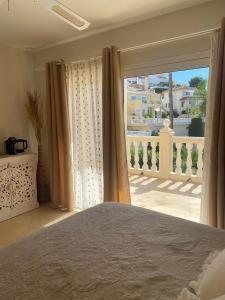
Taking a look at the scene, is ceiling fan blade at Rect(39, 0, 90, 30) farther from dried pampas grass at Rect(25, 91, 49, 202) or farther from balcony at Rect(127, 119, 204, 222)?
balcony at Rect(127, 119, 204, 222)

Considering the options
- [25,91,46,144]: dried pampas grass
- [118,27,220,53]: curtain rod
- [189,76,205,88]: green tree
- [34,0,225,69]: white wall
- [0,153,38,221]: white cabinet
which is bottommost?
[0,153,38,221]: white cabinet

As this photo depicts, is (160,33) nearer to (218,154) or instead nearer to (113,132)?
(113,132)

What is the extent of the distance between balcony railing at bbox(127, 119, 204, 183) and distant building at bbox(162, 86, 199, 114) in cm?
44

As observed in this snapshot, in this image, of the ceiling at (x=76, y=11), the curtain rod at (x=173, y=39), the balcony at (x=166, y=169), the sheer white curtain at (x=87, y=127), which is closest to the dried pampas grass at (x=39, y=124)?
the sheer white curtain at (x=87, y=127)

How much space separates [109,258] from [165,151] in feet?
10.9

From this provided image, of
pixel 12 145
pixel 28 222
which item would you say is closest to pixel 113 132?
pixel 12 145

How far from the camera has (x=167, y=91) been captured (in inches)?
146

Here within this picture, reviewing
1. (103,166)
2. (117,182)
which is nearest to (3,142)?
(103,166)

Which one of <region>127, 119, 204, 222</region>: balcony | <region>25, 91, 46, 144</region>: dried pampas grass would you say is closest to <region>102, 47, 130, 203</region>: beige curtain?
<region>127, 119, 204, 222</region>: balcony

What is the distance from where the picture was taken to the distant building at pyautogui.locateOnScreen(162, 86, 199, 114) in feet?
11.3

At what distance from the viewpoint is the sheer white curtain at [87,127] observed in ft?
10.1

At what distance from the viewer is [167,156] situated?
440cm

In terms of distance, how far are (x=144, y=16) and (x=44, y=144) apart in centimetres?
230

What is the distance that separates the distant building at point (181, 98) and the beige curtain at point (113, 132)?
114 cm
